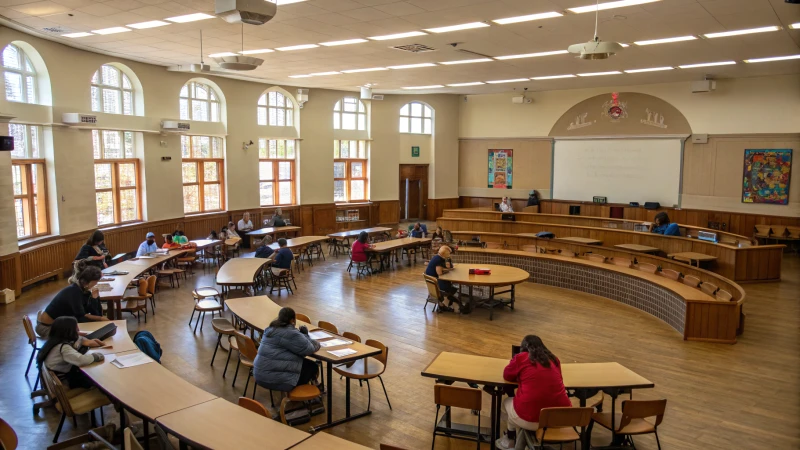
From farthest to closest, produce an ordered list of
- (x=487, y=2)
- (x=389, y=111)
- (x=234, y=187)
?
(x=389, y=111) < (x=234, y=187) < (x=487, y=2)

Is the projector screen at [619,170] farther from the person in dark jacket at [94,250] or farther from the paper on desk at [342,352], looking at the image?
the person in dark jacket at [94,250]

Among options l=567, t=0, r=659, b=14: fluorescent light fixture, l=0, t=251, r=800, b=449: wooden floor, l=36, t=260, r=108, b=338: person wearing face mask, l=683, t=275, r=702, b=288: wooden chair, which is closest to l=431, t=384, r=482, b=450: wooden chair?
l=0, t=251, r=800, b=449: wooden floor

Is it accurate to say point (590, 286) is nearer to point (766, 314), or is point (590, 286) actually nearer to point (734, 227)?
point (766, 314)

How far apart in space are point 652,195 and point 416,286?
28.5 ft

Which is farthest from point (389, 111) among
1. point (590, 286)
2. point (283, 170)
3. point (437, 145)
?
point (590, 286)

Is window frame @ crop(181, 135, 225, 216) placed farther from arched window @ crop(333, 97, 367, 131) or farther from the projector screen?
the projector screen

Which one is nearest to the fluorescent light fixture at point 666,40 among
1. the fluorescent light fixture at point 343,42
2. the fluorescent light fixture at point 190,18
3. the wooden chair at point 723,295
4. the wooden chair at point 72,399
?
the wooden chair at point 723,295

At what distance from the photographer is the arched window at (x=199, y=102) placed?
14.5 m

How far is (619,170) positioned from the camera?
16703mm

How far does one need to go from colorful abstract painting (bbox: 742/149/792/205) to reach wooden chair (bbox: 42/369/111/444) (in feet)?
50.1

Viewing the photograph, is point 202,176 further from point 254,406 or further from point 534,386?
point 534,386

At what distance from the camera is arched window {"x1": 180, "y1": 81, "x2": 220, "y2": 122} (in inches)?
572

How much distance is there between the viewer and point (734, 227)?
14523 mm

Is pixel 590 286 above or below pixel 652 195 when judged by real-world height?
below
